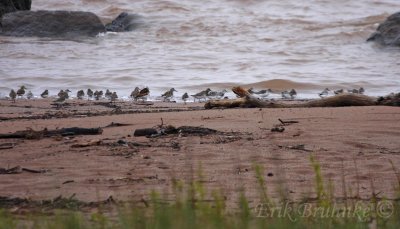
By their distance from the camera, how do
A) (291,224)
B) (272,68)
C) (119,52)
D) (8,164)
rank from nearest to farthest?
1. (291,224)
2. (8,164)
3. (272,68)
4. (119,52)

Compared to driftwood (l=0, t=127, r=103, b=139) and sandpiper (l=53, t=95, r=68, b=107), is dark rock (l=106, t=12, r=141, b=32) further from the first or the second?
driftwood (l=0, t=127, r=103, b=139)

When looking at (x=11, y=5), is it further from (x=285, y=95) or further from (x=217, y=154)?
(x=217, y=154)

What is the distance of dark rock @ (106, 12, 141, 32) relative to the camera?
30.1 meters

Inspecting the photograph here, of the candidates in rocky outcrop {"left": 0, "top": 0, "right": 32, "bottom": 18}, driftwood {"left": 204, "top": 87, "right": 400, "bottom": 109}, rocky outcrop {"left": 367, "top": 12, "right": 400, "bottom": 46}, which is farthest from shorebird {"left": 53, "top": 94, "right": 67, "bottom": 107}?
rocky outcrop {"left": 0, "top": 0, "right": 32, "bottom": 18}

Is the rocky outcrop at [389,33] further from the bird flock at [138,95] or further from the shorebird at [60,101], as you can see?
the shorebird at [60,101]

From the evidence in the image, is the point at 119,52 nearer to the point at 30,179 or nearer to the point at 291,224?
the point at 30,179

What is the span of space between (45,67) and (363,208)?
54.8ft

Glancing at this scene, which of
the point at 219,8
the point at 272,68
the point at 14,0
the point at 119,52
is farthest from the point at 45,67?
the point at 219,8

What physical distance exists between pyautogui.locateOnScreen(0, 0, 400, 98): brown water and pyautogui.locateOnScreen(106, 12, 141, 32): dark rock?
410 millimetres

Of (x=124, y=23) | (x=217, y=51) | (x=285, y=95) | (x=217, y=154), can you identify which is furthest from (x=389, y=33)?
(x=217, y=154)

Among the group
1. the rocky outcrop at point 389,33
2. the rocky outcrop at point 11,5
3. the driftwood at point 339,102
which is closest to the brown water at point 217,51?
the rocky outcrop at point 389,33

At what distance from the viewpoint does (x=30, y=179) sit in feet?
21.7

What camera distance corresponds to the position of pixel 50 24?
2894 centimetres

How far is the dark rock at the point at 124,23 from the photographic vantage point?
98.7ft
